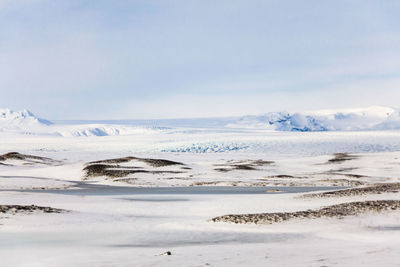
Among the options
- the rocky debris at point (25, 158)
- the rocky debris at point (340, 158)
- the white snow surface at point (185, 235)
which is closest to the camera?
the white snow surface at point (185, 235)

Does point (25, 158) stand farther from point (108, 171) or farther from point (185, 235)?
point (185, 235)

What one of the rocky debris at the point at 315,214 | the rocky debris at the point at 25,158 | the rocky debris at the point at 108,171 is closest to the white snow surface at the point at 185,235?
the rocky debris at the point at 315,214

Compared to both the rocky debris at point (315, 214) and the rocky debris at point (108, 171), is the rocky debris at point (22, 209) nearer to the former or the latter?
the rocky debris at point (315, 214)

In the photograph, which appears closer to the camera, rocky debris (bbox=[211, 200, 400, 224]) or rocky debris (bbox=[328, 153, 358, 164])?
rocky debris (bbox=[211, 200, 400, 224])

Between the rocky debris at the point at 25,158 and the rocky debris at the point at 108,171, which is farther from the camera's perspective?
the rocky debris at the point at 25,158

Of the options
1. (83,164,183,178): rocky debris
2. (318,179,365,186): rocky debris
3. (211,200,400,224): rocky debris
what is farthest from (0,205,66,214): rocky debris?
(83,164,183,178): rocky debris

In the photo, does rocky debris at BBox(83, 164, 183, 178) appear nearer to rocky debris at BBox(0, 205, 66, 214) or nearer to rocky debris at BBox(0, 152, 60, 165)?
rocky debris at BBox(0, 152, 60, 165)

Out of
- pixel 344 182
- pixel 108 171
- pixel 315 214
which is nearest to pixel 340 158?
pixel 344 182

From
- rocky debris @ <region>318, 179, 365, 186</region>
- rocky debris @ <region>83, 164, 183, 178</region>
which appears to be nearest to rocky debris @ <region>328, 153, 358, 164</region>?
rocky debris @ <region>318, 179, 365, 186</region>

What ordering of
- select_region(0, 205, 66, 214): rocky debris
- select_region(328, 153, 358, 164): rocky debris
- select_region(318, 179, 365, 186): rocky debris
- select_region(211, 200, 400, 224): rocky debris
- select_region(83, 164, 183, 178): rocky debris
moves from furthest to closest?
select_region(328, 153, 358, 164): rocky debris
select_region(83, 164, 183, 178): rocky debris
select_region(318, 179, 365, 186): rocky debris
select_region(0, 205, 66, 214): rocky debris
select_region(211, 200, 400, 224): rocky debris

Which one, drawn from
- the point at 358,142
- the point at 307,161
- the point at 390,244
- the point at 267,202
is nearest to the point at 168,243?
the point at 390,244

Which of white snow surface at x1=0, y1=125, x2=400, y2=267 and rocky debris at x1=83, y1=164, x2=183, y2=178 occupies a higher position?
white snow surface at x1=0, y1=125, x2=400, y2=267

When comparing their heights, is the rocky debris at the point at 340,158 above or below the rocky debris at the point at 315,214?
below

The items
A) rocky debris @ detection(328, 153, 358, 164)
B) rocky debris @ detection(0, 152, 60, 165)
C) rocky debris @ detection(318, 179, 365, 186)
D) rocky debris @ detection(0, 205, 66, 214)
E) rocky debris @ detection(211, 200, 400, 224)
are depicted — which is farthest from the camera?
rocky debris @ detection(0, 152, 60, 165)
